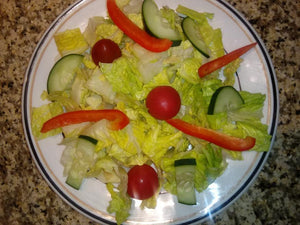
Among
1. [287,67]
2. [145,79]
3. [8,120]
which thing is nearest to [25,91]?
[8,120]

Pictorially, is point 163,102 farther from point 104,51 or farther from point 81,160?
point 81,160

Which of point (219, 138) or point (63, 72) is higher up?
point (63, 72)

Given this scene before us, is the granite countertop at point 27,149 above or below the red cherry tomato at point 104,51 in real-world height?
below

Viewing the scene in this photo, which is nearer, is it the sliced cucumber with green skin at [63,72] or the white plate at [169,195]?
the white plate at [169,195]

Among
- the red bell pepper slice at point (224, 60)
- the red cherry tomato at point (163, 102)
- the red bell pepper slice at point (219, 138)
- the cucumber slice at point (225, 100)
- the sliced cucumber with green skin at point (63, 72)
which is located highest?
the sliced cucumber with green skin at point (63, 72)

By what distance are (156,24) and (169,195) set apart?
2.84ft

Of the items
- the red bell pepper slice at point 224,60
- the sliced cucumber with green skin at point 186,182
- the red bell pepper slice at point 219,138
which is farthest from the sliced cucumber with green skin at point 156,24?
the sliced cucumber with green skin at point 186,182

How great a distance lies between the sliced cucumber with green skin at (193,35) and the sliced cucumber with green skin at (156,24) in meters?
0.05

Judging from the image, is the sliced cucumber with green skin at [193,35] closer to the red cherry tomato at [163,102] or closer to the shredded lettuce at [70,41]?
the red cherry tomato at [163,102]

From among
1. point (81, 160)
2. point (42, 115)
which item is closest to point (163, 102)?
point (81, 160)

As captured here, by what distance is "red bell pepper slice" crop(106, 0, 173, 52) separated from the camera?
4.82ft

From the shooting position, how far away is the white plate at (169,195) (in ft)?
4.76

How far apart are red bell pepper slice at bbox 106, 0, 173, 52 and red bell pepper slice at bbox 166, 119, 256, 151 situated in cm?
41

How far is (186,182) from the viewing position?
4.63ft
